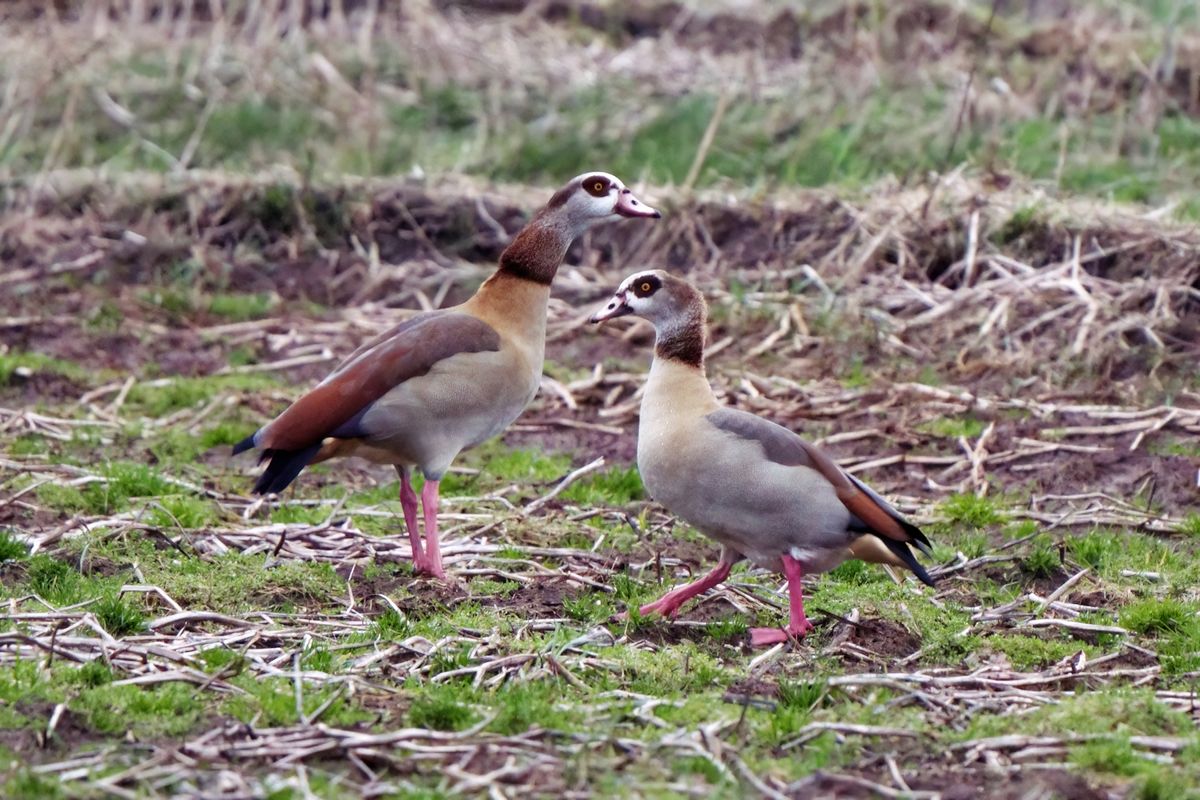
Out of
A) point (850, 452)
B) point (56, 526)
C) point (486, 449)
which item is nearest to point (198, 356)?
point (486, 449)

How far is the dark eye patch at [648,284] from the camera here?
666cm

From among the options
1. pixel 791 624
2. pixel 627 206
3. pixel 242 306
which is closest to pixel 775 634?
pixel 791 624

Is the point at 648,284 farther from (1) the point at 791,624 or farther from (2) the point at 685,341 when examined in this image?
(1) the point at 791,624

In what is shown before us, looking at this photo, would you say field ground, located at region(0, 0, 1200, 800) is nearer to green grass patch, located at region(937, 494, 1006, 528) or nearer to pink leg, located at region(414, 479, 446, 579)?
green grass patch, located at region(937, 494, 1006, 528)

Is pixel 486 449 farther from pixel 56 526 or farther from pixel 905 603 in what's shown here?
pixel 905 603

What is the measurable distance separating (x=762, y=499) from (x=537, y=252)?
2.00 m

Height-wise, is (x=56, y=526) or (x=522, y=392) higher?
(x=522, y=392)

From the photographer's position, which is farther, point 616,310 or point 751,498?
point 616,310

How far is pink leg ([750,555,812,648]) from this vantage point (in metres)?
5.91

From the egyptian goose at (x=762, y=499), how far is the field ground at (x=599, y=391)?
27 cm

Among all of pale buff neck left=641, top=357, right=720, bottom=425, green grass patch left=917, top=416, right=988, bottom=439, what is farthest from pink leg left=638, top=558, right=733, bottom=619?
green grass patch left=917, top=416, right=988, bottom=439

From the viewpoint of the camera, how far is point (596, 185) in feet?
24.9

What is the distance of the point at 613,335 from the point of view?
35.0ft

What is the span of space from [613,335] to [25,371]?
3662 millimetres
